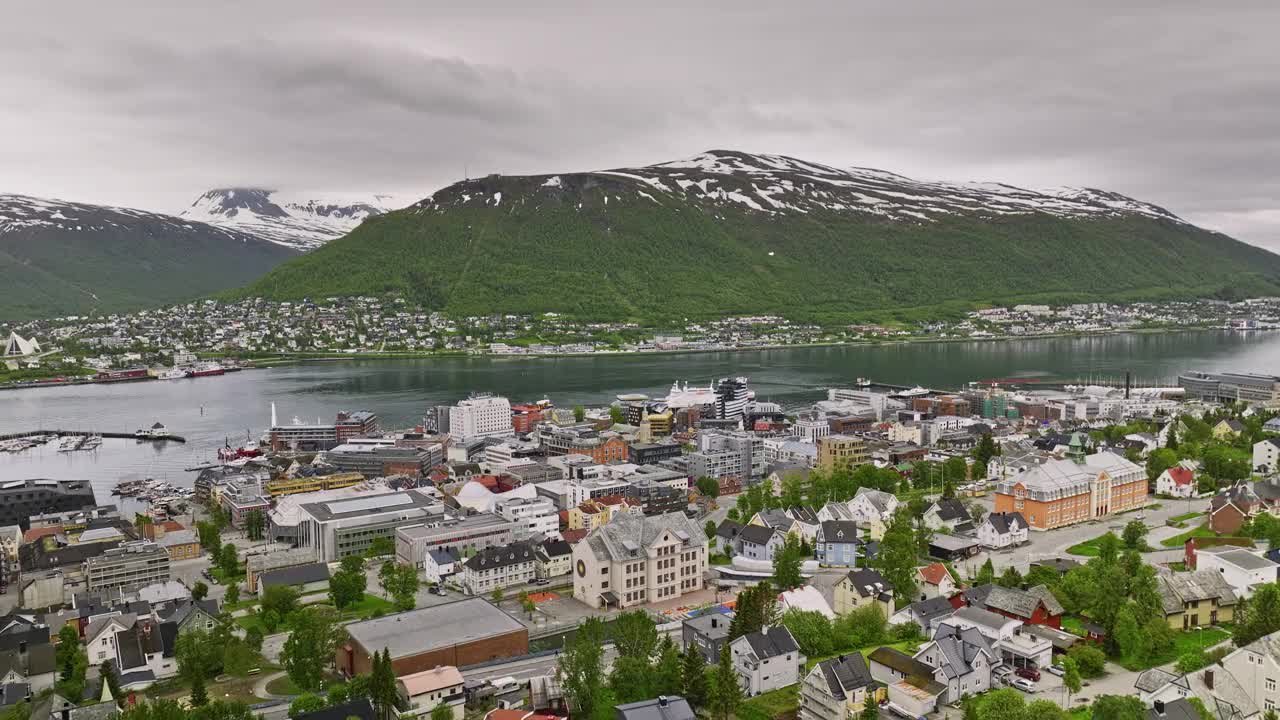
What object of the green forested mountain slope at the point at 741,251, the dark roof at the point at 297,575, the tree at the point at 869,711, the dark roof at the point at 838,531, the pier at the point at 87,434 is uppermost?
the green forested mountain slope at the point at 741,251

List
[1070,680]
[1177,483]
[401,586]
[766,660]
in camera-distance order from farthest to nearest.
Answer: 1. [1177,483]
2. [401,586]
3. [766,660]
4. [1070,680]

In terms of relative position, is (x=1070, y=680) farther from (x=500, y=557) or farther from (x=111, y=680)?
(x=111, y=680)

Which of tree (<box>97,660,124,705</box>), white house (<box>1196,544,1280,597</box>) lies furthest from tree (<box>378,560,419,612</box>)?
white house (<box>1196,544,1280,597</box>)

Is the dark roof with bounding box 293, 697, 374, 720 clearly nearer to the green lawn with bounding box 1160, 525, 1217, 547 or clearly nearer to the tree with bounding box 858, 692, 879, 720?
the tree with bounding box 858, 692, 879, 720

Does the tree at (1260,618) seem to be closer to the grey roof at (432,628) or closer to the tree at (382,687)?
the grey roof at (432,628)

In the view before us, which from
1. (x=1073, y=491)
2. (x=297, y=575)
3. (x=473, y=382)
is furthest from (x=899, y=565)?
(x=473, y=382)

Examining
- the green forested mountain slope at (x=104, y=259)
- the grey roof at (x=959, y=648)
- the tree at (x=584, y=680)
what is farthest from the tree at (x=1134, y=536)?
the green forested mountain slope at (x=104, y=259)

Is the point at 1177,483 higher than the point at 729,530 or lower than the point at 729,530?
higher
